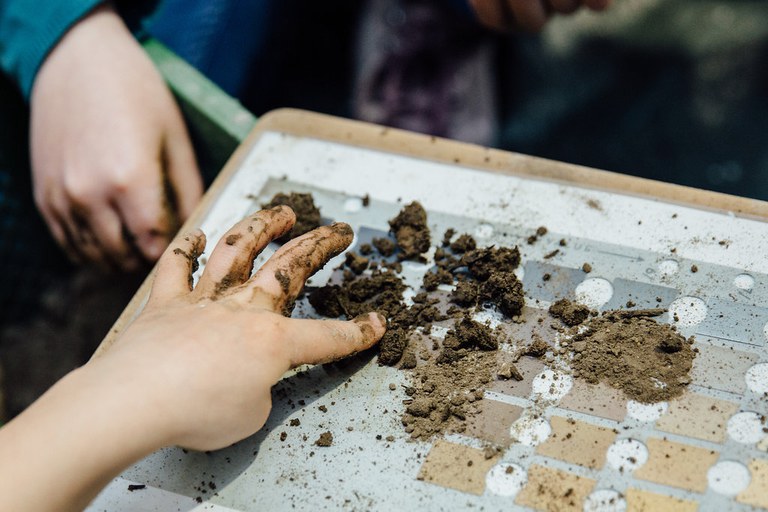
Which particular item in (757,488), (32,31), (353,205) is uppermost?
(32,31)

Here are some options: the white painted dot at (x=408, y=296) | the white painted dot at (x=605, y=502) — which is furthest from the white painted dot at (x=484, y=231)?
the white painted dot at (x=605, y=502)

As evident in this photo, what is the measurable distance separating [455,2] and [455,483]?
1104mm

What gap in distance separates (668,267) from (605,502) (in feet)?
0.96

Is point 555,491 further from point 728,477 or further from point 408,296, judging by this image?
point 408,296

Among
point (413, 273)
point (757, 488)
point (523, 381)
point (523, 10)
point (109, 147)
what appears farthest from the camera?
point (523, 10)

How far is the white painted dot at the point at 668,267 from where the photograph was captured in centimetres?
82

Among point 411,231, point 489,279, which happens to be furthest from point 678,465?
point 411,231

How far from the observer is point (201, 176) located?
1.17 metres

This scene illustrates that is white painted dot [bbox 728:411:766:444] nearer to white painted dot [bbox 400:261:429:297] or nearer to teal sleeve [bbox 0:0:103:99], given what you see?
white painted dot [bbox 400:261:429:297]

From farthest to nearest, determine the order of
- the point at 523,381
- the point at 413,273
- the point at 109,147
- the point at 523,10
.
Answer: the point at 523,10
the point at 109,147
the point at 413,273
the point at 523,381

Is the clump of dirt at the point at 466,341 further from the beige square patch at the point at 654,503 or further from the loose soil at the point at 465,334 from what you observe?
the beige square patch at the point at 654,503

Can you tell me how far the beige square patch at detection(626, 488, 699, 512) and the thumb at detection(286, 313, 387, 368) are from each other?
30 cm

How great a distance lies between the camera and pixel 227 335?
70 centimetres

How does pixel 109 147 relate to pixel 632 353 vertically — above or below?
above
